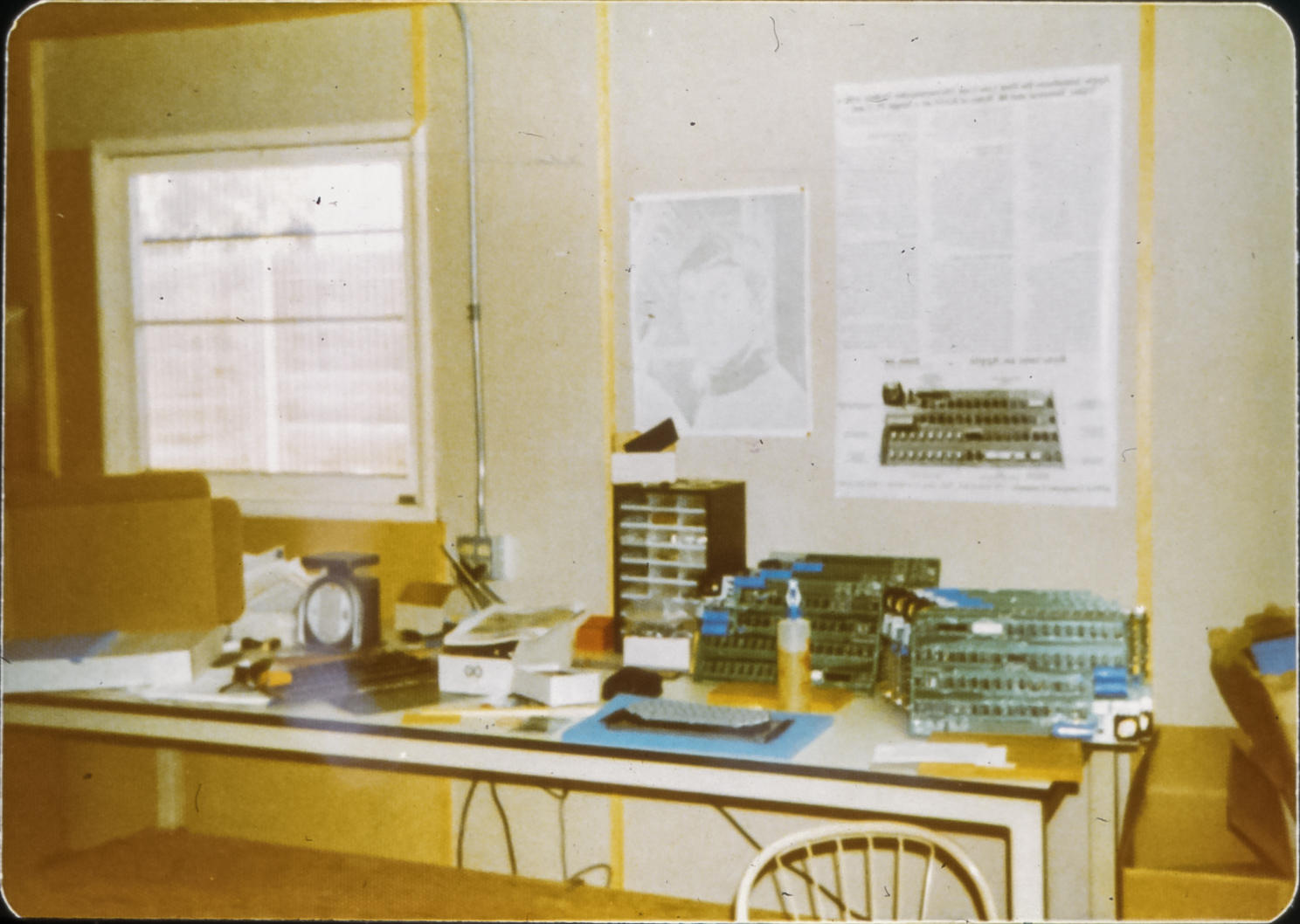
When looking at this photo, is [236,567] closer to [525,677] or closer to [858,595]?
[525,677]

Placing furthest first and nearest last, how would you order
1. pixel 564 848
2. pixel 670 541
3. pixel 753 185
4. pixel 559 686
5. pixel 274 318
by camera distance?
pixel 274 318
pixel 564 848
pixel 753 185
pixel 670 541
pixel 559 686

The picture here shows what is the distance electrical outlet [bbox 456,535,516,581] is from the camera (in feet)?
9.25

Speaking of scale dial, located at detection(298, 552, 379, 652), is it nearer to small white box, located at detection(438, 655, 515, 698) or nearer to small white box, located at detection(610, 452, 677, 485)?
small white box, located at detection(438, 655, 515, 698)

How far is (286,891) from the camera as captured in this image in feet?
9.39

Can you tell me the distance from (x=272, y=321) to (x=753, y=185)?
1580 mm

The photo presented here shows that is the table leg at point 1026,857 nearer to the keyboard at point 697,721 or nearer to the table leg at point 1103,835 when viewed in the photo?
the keyboard at point 697,721

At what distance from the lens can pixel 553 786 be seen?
109 inches

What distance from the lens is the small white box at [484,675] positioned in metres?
2.16

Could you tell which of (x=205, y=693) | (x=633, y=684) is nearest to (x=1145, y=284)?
(x=633, y=684)

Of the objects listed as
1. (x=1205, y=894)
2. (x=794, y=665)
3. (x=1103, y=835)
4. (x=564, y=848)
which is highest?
(x=794, y=665)

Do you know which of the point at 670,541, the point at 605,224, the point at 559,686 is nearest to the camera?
the point at 559,686

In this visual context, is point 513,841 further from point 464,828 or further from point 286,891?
point 286,891

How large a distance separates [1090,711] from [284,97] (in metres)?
2.63

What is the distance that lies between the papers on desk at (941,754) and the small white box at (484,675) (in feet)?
2.62
